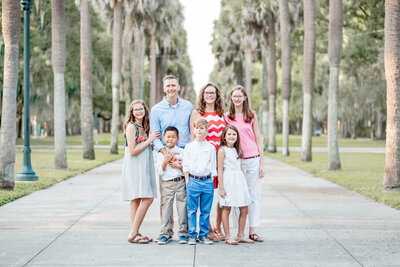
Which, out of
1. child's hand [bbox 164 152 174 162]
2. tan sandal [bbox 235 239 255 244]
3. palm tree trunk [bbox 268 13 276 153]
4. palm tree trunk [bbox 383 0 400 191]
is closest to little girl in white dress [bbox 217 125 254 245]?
tan sandal [bbox 235 239 255 244]

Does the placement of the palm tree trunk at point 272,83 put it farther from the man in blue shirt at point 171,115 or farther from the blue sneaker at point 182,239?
the blue sneaker at point 182,239

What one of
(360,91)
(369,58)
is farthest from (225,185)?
(360,91)

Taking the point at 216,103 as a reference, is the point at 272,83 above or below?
above

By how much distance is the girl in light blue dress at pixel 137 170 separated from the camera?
290 inches

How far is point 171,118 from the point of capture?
7.32 metres

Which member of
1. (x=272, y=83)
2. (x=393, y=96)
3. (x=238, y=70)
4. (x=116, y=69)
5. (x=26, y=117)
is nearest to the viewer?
(x=393, y=96)

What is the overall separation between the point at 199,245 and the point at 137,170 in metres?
1.24

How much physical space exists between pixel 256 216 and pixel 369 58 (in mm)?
30209

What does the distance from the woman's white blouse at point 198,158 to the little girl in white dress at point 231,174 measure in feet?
0.48

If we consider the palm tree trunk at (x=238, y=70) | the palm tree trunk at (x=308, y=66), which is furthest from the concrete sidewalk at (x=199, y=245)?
the palm tree trunk at (x=238, y=70)

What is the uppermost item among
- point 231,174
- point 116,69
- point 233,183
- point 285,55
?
point 285,55

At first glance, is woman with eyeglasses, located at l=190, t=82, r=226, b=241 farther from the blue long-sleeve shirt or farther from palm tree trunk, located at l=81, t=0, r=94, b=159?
palm tree trunk, located at l=81, t=0, r=94, b=159

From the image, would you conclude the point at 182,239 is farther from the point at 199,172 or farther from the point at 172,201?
the point at 199,172

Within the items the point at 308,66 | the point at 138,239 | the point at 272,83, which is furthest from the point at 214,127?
the point at 272,83
